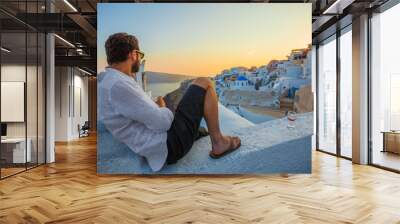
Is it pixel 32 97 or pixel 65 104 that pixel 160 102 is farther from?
pixel 65 104

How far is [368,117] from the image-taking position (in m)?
8.26

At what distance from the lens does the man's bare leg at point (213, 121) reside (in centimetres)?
665

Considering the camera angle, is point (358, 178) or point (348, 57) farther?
point (348, 57)

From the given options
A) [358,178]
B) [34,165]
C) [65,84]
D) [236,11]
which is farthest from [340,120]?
[65,84]

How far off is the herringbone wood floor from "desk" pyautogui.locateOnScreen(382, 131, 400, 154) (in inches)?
25.0

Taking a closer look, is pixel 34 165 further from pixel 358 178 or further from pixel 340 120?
pixel 340 120

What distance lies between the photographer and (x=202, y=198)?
5062 mm

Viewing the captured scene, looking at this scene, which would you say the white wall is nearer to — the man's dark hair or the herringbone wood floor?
the herringbone wood floor

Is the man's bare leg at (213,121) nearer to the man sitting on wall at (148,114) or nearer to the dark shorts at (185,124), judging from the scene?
the man sitting on wall at (148,114)

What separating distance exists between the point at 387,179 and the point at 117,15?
549 centimetres

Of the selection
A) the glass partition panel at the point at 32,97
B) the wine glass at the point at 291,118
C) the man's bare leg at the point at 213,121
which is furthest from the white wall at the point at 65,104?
the wine glass at the point at 291,118

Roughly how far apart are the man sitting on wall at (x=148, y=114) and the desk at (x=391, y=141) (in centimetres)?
324

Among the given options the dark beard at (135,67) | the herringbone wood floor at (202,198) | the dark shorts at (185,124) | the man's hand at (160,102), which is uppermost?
the dark beard at (135,67)

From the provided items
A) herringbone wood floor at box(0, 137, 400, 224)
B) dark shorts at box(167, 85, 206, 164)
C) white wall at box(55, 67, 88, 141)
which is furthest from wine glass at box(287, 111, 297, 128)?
white wall at box(55, 67, 88, 141)
